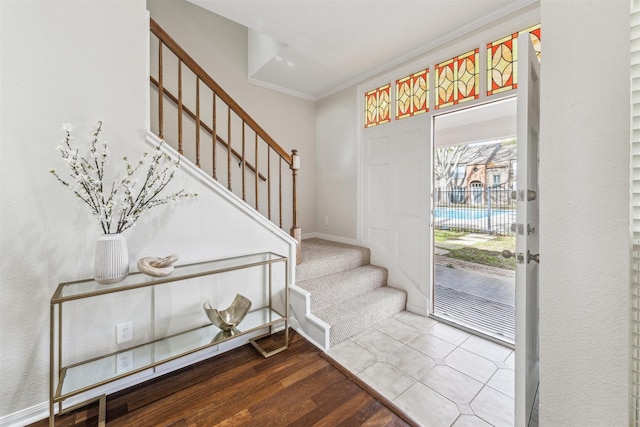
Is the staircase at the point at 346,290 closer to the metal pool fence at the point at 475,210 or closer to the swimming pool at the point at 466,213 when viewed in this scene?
the metal pool fence at the point at 475,210

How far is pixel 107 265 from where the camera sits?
1.41 m

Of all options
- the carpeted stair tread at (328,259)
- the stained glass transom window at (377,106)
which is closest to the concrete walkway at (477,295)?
the carpeted stair tread at (328,259)

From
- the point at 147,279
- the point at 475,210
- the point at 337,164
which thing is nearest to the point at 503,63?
the point at 337,164

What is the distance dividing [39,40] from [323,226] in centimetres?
318

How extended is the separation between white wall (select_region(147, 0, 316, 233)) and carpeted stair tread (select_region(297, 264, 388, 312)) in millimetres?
1223

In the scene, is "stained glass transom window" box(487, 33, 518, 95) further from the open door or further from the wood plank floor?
the wood plank floor

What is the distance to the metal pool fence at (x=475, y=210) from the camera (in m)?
6.48

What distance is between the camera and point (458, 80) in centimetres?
241

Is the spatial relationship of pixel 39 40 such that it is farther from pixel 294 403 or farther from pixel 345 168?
pixel 345 168

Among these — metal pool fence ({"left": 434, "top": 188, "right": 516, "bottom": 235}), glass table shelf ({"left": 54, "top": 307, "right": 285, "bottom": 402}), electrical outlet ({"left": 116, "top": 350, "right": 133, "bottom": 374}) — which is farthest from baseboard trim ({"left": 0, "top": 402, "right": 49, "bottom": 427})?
metal pool fence ({"left": 434, "top": 188, "right": 516, "bottom": 235})

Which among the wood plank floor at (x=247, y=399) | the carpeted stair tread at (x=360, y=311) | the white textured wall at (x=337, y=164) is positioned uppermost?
the white textured wall at (x=337, y=164)

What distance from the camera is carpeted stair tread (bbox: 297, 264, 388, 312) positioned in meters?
2.44

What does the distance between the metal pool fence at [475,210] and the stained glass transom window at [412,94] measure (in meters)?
3.86

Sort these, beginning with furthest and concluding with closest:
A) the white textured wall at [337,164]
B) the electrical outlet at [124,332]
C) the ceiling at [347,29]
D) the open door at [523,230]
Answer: the white textured wall at [337,164] → the ceiling at [347,29] → the electrical outlet at [124,332] → the open door at [523,230]
